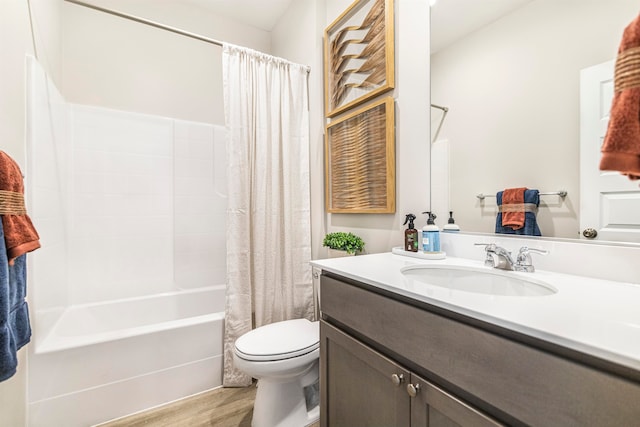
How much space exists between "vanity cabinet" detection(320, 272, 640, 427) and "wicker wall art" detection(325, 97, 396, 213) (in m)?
0.63

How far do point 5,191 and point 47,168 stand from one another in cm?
100

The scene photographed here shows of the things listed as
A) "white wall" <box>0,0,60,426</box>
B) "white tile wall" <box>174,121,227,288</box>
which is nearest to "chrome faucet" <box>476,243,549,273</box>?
"white wall" <box>0,0,60,426</box>

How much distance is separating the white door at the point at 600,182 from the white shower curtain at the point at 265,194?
55.7 inches

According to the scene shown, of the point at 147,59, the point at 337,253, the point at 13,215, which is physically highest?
the point at 147,59

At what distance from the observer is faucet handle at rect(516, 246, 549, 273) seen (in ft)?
3.06

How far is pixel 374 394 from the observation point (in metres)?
0.87

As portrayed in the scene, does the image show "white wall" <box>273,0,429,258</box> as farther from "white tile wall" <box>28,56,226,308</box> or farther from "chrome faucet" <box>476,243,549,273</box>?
"white tile wall" <box>28,56,226,308</box>

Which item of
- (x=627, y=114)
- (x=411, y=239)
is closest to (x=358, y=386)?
(x=411, y=239)

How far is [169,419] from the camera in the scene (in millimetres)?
1493

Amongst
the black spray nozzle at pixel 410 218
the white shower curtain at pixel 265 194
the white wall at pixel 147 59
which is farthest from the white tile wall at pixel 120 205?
the black spray nozzle at pixel 410 218

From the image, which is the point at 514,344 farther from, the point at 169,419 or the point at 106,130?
the point at 106,130

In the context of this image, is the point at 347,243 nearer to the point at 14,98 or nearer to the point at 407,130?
the point at 407,130

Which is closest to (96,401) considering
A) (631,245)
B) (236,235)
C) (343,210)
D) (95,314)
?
(95,314)

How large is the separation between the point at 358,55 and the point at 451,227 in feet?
3.71
